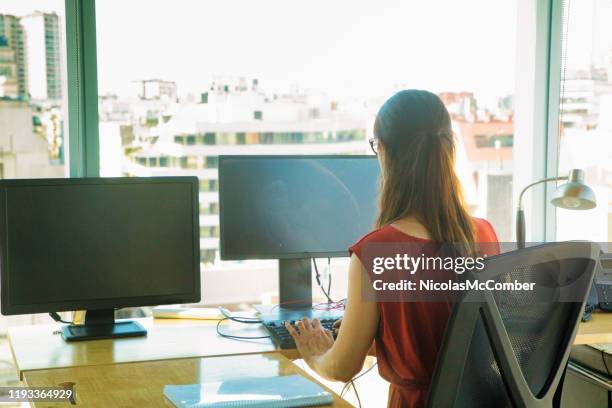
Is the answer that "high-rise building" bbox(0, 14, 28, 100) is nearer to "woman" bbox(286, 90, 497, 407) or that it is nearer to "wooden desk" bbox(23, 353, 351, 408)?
"wooden desk" bbox(23, 353, 351, 408)

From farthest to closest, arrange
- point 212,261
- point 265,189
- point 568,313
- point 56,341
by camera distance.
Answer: point 212,261 < point 265,189 < point 56,341 < point 568,313

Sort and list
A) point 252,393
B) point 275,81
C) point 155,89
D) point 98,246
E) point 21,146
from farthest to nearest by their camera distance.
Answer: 1. point 275,81
2. point 155,89
3. point 21,146
4. point 98,246
5. point 252,393

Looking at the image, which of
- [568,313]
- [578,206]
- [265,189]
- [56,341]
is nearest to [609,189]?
[578,206]

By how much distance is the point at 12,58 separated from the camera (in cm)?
281

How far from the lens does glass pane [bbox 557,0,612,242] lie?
10.9ft

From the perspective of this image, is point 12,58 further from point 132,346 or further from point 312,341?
point 312,341

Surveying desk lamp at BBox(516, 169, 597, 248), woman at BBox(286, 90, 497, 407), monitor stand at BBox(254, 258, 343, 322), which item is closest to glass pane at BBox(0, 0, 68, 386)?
monitor stand at BBox(254, 258, 343, 322)

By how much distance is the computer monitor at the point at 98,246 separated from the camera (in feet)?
7.50

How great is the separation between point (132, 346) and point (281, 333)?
42cm

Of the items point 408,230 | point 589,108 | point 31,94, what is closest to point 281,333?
point 408,230

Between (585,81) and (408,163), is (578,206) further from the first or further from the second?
(408,163)

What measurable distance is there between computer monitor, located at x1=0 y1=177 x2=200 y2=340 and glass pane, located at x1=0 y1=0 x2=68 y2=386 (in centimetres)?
60

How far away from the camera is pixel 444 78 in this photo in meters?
3.47

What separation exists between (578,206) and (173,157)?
1.49 metres
